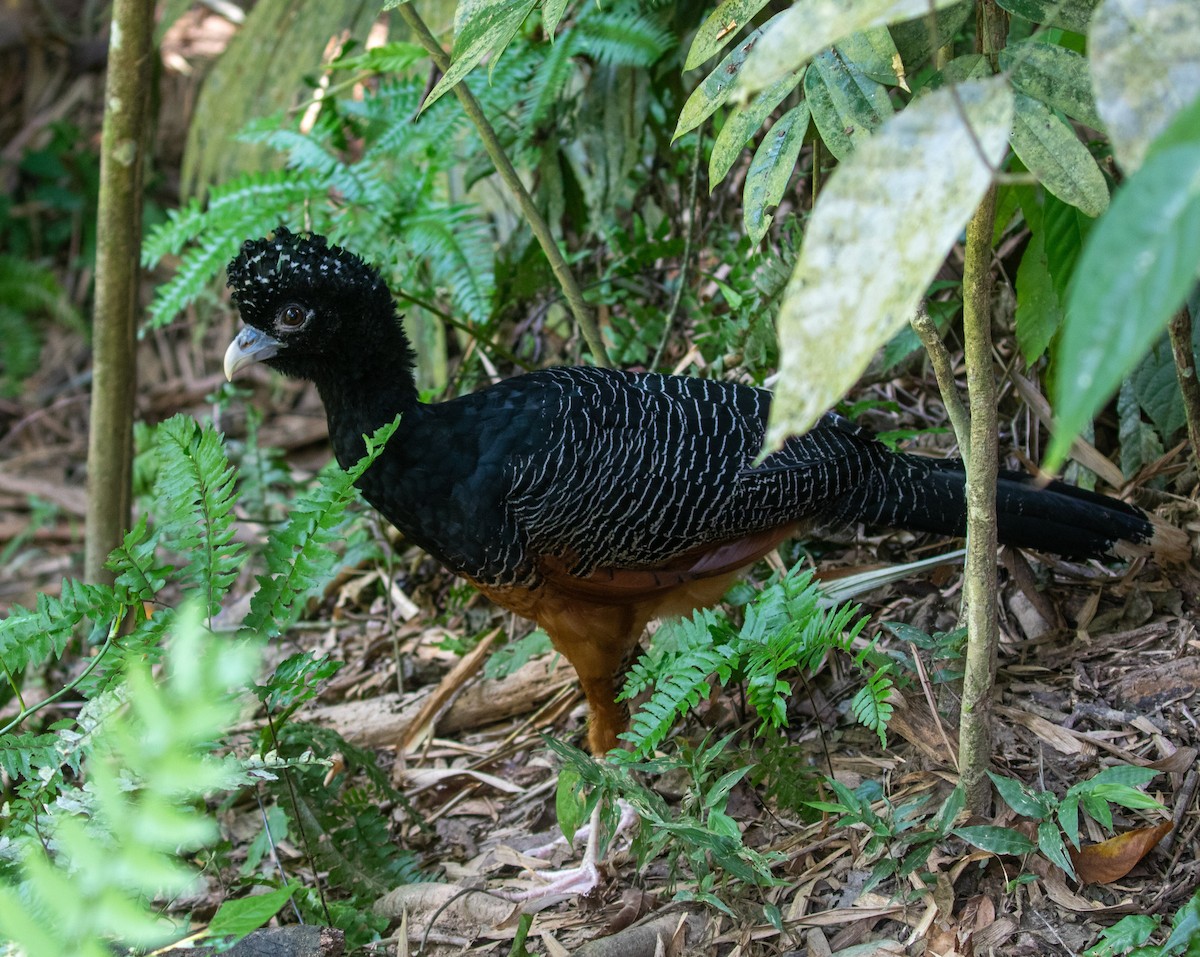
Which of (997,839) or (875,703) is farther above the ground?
(875,703)

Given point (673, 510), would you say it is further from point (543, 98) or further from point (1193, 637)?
point (543, 98)

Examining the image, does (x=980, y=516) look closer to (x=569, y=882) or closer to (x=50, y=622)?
(x=569, y=882)

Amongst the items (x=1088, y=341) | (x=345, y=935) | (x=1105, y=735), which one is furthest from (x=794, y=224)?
(x=1088, y=341)

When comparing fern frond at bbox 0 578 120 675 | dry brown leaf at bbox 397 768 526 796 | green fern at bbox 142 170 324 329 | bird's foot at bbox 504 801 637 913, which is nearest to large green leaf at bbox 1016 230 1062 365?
bird's foot at bbox 504 801 637 913

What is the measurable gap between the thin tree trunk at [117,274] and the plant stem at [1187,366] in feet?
12.0

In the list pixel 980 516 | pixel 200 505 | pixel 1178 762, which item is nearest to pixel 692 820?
pixel 980 516

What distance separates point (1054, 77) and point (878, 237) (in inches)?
39.4

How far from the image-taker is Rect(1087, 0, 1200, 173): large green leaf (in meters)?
1.26

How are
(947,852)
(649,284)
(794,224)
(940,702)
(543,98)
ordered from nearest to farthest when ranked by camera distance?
(947,852) → (940,702) → (794,224) → (543,98) → (649,284)

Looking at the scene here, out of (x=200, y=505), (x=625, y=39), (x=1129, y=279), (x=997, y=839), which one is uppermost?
(x=625, y=39)

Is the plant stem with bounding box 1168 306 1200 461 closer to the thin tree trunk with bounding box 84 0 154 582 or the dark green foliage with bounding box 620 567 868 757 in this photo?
the dark green foliage with bounding box 620 567 868 757

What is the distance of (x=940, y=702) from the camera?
3.43 m

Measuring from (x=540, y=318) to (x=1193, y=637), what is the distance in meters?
3.52

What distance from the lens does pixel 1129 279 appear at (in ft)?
3.48
